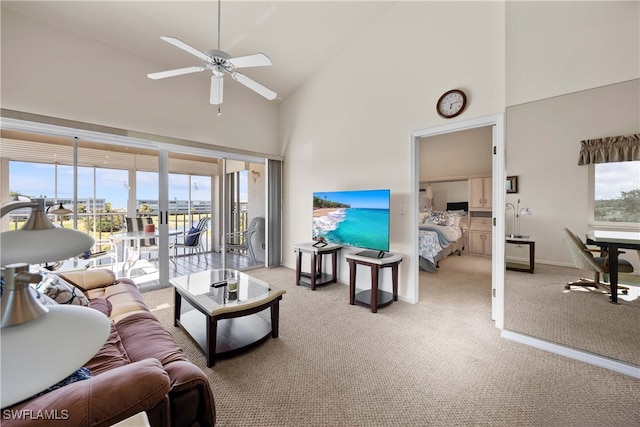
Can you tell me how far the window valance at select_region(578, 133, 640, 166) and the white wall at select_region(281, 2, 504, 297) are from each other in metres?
0.77

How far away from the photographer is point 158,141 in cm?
361

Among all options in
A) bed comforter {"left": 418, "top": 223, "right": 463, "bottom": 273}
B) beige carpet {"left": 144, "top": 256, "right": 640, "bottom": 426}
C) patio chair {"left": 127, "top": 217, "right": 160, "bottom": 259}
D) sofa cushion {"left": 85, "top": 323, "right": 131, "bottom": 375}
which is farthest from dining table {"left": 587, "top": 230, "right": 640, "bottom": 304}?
patio chair {"left": 127, "top": 217, "right": 160, "bottom": 259}

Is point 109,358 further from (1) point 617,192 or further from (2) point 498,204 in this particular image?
(1) point 617,192

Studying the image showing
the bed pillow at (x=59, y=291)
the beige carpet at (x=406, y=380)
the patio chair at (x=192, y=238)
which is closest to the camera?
the beige carpet at (x=406, y=380)

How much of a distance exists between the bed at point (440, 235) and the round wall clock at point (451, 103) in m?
2.29

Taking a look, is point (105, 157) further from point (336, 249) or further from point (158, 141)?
point (336, 249)

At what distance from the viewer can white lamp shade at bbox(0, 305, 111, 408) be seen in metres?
0.39

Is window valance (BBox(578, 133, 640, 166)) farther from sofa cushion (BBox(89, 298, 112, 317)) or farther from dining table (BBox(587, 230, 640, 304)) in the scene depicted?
sofa cushion (BBox(89, 298, 112, 317))

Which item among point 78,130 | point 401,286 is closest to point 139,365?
point 401,286

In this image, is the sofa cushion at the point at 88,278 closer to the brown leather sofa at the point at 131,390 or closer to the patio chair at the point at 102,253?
the brown leather sofa at the point at 131,390

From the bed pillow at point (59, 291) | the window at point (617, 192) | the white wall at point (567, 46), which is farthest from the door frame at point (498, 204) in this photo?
the bed pillow at point (59, 291)

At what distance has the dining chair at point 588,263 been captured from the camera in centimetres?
209

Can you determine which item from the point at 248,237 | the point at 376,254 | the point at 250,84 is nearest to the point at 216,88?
the point at 250,84

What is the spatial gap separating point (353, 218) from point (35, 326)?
3.24m
